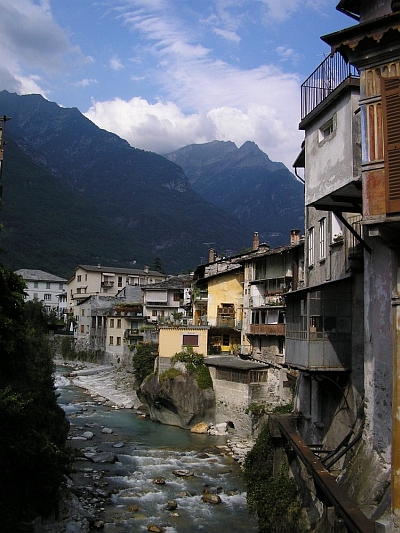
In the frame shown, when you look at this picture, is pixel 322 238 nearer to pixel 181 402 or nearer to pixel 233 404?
pixel 233 404

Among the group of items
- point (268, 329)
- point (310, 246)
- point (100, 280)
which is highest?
point (100, 280)

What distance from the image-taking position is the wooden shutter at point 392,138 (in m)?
10.2

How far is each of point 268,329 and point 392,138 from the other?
3344 cm

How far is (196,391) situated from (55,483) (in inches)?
996

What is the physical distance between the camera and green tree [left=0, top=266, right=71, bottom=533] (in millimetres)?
16891

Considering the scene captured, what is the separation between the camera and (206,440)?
38875 mm

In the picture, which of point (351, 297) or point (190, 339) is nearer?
point (351, 297)

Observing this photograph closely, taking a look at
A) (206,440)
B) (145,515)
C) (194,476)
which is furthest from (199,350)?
(145,515)

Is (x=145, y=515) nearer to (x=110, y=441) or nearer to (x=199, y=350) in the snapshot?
(x=110, y=441)

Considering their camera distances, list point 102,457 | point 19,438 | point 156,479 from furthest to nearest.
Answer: point 102,457, point 156,479, point 19,438

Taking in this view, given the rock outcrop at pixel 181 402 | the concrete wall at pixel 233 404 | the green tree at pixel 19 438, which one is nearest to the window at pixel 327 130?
the green tree at pixel 19 438

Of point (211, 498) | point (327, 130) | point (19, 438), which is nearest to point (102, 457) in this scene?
point (211, 498)

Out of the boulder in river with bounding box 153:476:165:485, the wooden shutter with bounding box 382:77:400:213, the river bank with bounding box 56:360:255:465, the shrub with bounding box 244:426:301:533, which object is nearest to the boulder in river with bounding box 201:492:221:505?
the boulder in river with bounding box 153:476:165:485

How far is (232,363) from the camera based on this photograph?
1726 inches
